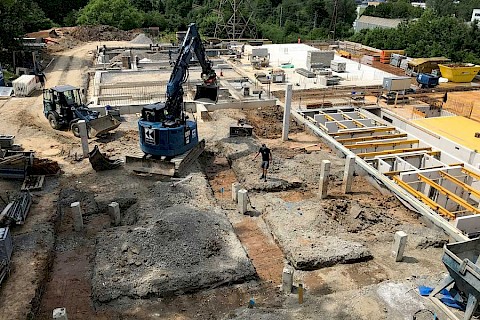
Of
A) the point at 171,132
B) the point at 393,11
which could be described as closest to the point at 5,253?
the point at 171,132

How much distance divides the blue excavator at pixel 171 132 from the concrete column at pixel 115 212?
3061mm

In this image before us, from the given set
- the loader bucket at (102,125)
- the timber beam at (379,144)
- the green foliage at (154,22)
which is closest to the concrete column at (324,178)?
the timber beam at (379,144)

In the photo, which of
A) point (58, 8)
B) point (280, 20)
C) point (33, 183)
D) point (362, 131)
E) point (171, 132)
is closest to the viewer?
point (33, 183)

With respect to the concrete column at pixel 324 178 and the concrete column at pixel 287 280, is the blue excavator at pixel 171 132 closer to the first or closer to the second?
the concrete column at pixel 324 178

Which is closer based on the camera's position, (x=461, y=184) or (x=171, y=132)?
(x=461, y=184)

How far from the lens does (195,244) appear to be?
11344 mm

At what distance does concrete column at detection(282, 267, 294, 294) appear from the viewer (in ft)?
32.6

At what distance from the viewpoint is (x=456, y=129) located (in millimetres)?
20328

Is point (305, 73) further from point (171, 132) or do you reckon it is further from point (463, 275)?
point (463, 275)

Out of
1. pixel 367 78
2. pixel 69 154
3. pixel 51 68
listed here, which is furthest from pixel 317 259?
pixel 51 68

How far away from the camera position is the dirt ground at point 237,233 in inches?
376

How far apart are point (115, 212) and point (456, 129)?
53.9 feet

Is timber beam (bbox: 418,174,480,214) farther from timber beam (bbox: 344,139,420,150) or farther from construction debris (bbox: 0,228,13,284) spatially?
construction debris (bbox: 0,228,13,284)

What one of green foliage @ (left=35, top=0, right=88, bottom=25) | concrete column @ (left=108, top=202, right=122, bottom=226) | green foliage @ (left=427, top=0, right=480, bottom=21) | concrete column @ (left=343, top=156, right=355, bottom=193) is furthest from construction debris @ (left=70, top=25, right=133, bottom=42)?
green foliage @ (left=427, top=0, right=480, bottom=21)
